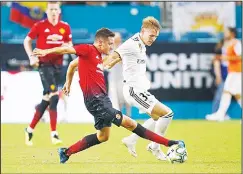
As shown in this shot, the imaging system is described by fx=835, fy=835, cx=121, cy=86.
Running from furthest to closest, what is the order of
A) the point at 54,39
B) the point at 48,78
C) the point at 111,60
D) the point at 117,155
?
the point at 54,39, the point at 48,78, the point at 117,155, the point at 111,60

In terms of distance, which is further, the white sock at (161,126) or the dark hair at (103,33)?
the white sock at (161,126)

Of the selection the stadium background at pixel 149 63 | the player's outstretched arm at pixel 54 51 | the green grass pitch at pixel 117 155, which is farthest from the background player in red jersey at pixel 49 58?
the stadium background at pixel 149 63

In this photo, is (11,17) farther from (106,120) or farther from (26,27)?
(106,120)

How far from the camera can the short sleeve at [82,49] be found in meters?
9.21

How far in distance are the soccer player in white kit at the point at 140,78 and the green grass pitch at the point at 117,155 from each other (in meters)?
0.37

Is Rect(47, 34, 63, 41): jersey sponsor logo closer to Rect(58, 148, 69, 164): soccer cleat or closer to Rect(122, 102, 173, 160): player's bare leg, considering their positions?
Rect(122, 102, 173, 160): player's bare leg

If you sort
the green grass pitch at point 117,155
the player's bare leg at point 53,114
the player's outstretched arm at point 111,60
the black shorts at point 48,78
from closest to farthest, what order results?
1. the green grass pitch at point 117,155
2. the player's outstretched arm at point 111,60
3. the player's bare leg at point 53,114
4. the black shorts at point 48,78

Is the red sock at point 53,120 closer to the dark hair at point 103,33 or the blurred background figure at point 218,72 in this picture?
the dark hair at point 103,33

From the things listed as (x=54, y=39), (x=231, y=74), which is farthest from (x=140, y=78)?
(x=231, y=74)

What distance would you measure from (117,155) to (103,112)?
1.51m

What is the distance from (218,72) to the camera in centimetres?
1839

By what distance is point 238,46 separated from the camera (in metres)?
18.1

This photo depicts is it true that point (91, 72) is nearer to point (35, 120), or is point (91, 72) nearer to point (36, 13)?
point (35, 120)

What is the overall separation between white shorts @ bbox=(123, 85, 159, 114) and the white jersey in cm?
7
